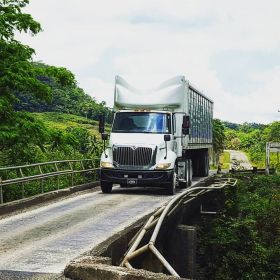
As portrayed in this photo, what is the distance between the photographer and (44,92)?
18.2 meters

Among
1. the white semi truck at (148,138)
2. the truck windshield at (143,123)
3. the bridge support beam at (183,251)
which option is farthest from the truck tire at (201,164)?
the bridge support beam at (183,251)

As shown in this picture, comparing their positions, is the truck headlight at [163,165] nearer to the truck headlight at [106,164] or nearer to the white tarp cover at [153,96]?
the truck headlight at [106,164]

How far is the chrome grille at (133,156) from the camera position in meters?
17.8

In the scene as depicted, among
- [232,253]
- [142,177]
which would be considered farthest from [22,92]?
[232,253]

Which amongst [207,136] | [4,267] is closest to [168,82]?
[207,136]

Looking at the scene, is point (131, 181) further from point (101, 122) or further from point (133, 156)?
point (101, 122)

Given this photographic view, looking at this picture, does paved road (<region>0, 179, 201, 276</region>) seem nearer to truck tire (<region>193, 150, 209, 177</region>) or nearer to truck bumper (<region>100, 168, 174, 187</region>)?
truck bumper (<region>100, 168, 174, 187</region>)

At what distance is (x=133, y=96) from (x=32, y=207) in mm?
6064

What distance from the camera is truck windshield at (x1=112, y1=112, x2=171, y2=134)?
1847cm

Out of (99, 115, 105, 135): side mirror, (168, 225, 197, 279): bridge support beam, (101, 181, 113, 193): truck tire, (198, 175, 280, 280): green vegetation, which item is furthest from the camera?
(198, 175, 280, 280): green vegetation

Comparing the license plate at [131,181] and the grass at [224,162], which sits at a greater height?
the grass at [224,162]

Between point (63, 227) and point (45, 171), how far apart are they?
26.6ft

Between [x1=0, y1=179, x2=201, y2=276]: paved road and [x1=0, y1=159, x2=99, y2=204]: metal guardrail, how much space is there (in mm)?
1007

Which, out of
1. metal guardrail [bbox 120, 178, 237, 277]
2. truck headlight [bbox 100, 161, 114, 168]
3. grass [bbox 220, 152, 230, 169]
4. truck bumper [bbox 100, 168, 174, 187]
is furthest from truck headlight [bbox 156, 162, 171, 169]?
grass [bbox 220, 152, 230, 169]
